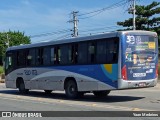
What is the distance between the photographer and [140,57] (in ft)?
61.8

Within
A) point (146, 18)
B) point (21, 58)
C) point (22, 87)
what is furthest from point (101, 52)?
point (146, 18)

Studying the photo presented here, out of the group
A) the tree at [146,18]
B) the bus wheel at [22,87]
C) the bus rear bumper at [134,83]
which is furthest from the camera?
the tree at [146,18]

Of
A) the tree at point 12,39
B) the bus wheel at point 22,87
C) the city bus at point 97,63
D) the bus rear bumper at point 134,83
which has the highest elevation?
the tree at point 12,39

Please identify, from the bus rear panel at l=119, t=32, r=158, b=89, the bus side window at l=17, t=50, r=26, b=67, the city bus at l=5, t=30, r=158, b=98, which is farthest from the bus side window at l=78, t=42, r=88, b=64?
the bus side window at l=17, t=50, r=26, b=67

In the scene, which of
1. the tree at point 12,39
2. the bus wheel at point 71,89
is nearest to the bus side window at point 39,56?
the bus wheel at point 71,89

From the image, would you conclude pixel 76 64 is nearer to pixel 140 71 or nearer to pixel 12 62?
pixel 140 71

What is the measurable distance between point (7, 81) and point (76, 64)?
8.04 meters

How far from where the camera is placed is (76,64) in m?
20.8

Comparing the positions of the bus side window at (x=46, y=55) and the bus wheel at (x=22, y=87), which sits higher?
the bus side window at (x=46, y=55)

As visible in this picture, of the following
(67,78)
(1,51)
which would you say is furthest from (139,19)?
(1,51)

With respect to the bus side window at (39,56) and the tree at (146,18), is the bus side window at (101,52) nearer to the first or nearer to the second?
the bus side window at (39,56)

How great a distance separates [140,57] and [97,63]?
1.95 metres

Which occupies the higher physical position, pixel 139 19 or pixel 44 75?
pixel 139 19

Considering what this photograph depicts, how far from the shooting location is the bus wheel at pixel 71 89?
21.1m
